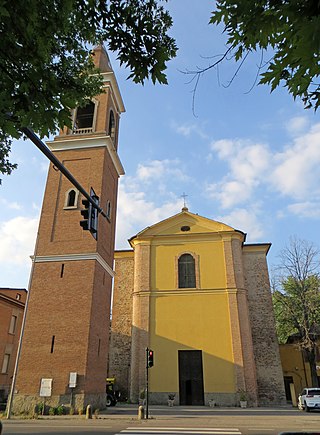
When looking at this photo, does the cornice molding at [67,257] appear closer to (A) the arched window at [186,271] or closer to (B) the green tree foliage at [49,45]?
(A) the arched window at [186,271]

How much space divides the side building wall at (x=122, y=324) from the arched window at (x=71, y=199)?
1058 cm

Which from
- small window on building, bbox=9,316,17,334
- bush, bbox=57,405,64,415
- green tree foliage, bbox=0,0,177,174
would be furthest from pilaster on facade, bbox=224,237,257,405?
green tree foliage, bbox=0,0,177,174

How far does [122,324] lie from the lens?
2856cm

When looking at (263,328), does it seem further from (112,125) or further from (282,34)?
(282,34)

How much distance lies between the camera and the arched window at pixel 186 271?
Result: 2750 cm

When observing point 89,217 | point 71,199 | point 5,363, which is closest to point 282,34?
point 89,217

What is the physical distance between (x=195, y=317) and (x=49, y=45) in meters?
23.7

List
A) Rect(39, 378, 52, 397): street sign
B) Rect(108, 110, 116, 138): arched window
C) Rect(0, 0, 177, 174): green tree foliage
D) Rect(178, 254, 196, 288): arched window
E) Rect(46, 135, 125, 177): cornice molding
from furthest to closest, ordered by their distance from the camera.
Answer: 1. Rect(178, 254, 196, 288): arched window
2. Rect(108, 110, 116, 138): arched window
3. Rect(46, 135, 125, 177): cornice molding
4. Rect(39, 378, 52, 397): street sign
5. Rect(0, 0, 177, 174): green tree foliage

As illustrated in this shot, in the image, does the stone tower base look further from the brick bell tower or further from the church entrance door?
the church entrance door

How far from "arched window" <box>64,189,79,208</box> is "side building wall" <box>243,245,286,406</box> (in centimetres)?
1549

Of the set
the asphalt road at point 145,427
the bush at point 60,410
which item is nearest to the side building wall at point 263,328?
the asphalt road at point 145,427

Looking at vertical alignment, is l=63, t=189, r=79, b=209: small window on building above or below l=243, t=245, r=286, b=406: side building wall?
above

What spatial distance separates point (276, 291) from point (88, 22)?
95.4 ft

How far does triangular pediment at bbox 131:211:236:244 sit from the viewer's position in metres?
29.2
